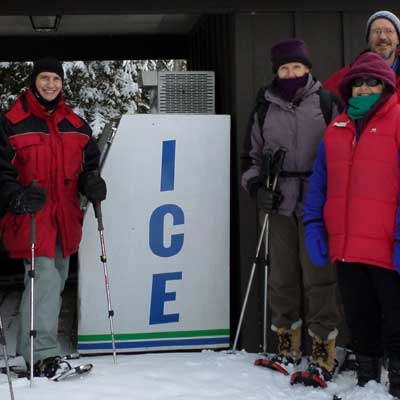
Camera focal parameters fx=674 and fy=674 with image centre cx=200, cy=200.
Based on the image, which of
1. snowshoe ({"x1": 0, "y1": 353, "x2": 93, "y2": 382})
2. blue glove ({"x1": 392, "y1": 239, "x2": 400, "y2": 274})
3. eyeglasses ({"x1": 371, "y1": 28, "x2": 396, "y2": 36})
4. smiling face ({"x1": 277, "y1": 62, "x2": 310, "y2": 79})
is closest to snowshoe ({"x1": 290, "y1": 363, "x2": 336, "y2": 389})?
blue glove ({"x1": 392, "y1": 239, "x2": 400, "y2": 274})

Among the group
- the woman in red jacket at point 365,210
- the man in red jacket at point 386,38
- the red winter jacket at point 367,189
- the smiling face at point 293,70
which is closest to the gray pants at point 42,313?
the woman in red jacket at point 365,210

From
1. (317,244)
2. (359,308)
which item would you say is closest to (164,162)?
(317,244)

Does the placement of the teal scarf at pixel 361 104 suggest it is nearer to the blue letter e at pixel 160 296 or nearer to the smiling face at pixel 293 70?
the smiling face at pixel 293 70

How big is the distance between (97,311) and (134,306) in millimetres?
248

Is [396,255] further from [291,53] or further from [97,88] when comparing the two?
[97,88]

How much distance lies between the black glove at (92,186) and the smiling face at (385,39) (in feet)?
6.06

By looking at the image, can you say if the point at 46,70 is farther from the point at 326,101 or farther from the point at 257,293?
the point at 257,293

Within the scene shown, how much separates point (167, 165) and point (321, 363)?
1631 mm

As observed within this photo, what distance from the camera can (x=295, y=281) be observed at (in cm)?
406

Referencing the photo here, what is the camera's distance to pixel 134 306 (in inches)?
179

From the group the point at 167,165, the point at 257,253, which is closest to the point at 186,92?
the point at 167,165

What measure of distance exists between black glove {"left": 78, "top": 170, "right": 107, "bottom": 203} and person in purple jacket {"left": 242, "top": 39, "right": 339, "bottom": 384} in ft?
2.94

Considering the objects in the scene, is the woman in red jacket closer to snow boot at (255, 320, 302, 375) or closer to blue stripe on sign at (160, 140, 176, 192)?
snow boot at (255, 320, 302, 375)

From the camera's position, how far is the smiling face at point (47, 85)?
3966 mm
